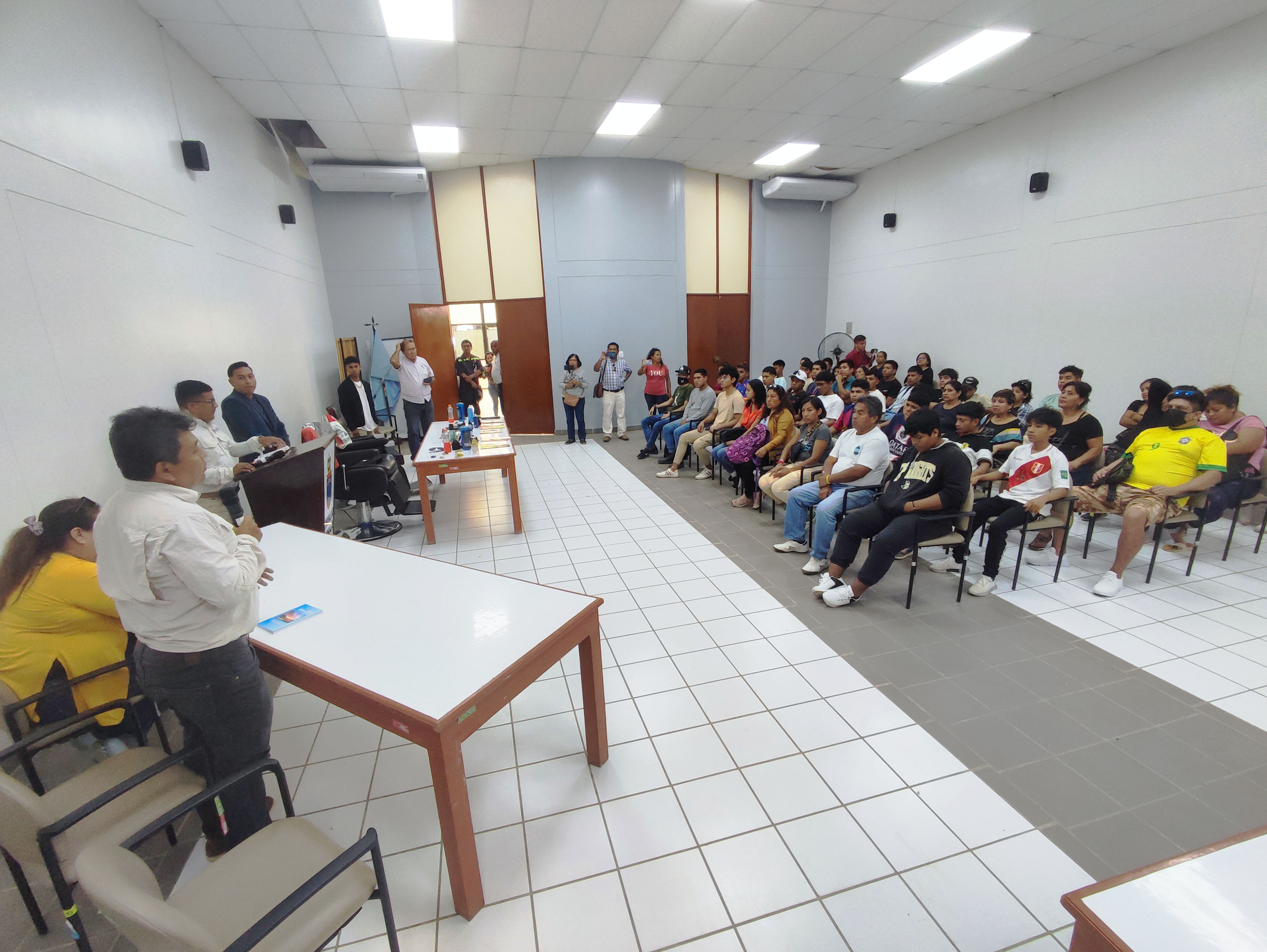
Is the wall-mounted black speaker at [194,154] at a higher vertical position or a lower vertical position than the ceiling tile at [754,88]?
lower

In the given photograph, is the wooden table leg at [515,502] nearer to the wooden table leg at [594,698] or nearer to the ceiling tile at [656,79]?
the wooden table leg at [594,698]

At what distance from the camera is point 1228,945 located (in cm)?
89

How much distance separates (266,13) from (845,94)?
200 inches

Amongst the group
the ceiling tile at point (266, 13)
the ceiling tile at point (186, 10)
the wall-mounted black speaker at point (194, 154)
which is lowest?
the wall-mounted black speaker at point (194, 154)

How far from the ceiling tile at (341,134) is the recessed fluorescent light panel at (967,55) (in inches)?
226

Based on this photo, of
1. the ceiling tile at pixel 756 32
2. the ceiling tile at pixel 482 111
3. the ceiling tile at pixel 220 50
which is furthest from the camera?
the ceiling tile at pixel 482 111

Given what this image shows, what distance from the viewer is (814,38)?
444cm

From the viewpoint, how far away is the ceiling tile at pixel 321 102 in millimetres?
4969

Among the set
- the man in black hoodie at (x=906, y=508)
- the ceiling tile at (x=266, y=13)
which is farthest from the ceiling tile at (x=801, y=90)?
the ceiling tile at (x=266, y=13)

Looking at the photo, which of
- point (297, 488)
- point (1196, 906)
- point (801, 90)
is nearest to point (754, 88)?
point (801, 90)

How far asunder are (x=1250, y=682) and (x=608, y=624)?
3142mm

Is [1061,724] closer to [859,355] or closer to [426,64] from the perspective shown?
[426,64]

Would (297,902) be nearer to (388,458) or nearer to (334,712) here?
(334,712)

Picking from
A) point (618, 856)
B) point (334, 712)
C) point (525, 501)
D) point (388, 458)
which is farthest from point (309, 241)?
point (618, 856)
